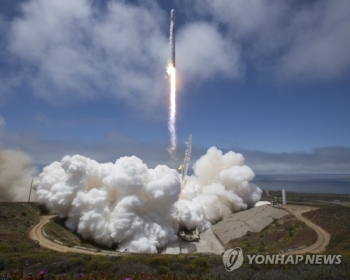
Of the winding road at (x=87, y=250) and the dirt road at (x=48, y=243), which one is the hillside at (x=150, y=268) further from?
the winding road at (x=87, y=250)

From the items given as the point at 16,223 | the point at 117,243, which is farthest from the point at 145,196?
the point at 16,223

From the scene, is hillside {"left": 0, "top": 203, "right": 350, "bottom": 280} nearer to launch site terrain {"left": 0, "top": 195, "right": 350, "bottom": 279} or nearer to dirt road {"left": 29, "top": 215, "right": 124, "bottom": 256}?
launch site terrain {"left": 0, "top": 195, "right": 350, "bottom": 279}

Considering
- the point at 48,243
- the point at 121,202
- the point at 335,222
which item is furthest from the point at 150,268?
the point at 335,222

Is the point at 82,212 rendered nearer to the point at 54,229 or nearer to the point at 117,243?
the point at 54,229

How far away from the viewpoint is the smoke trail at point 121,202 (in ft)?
134

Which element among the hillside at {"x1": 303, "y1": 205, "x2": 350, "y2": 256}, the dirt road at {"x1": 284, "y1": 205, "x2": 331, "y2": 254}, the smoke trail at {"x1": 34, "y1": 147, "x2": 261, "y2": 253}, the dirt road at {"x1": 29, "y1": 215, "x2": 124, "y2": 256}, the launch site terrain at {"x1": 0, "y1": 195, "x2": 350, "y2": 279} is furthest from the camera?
the smoke trail at {"x1": 34, "y1": 147, "x2": 261, "y2": 253}

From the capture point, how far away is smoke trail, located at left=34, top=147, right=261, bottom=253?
40.9 m

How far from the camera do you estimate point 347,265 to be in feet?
45.3

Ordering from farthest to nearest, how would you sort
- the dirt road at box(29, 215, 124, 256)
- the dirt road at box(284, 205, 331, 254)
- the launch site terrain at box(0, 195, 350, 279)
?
the dirt road at box(29, 215, 124, 256), the dirt road at box(284, 205, 331, 254), the launch site terrain at box(0, 195, 350, 279)

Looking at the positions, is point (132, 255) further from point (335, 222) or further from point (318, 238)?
point (335, 222)

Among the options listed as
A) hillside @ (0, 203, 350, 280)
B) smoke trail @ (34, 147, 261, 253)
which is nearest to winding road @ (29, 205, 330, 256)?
smoke trail @ (34, 147, 261, 253)

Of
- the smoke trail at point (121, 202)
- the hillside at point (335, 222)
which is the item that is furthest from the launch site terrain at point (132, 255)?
the smoke trail at point (121, 202)

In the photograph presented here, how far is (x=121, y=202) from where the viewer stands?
138 ft

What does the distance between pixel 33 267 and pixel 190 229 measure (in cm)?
3599
